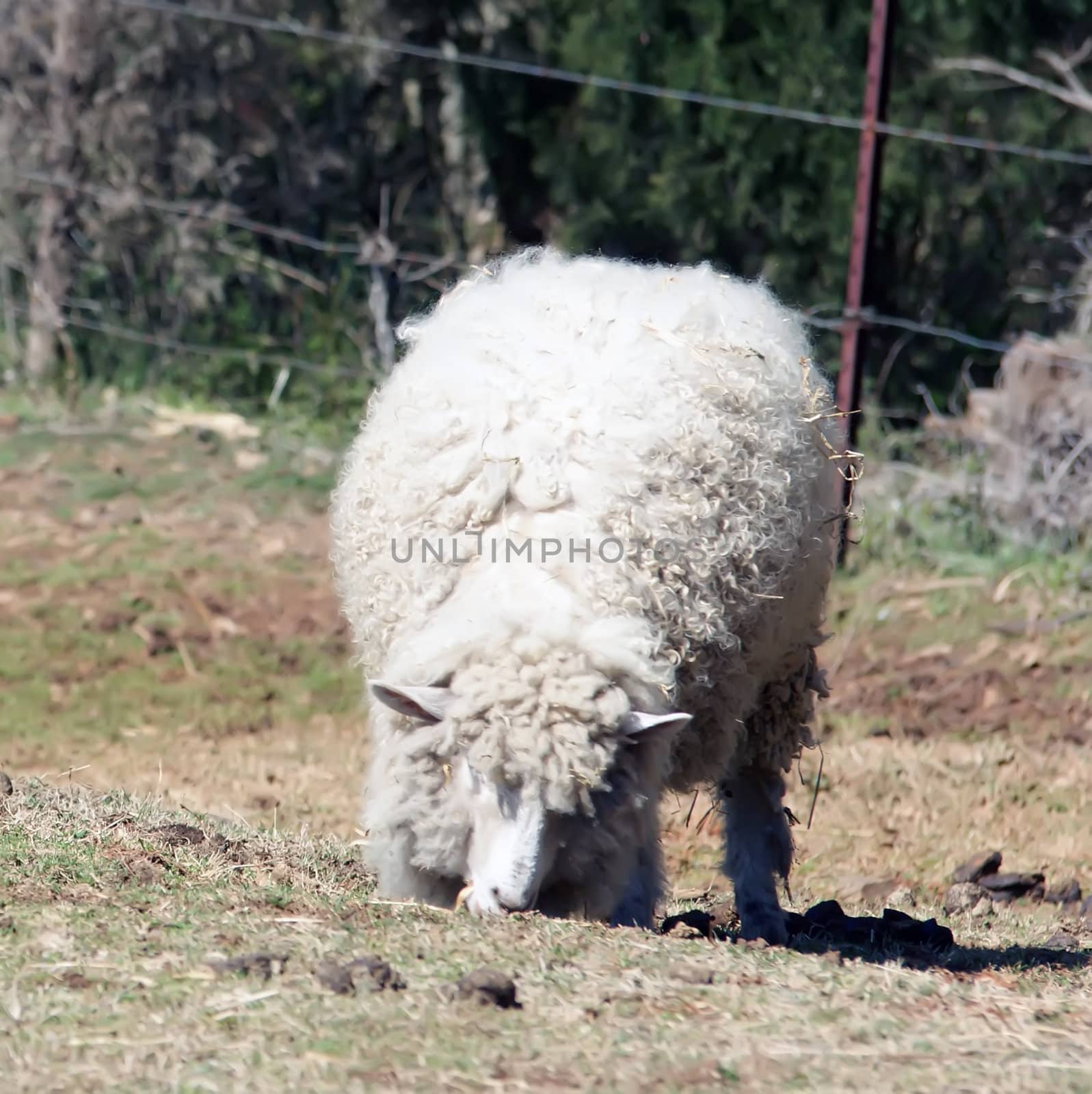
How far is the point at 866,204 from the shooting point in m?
9.43

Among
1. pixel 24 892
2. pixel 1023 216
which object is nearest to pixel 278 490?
pixel 1023 216

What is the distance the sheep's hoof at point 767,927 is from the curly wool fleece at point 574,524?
1.90 ft

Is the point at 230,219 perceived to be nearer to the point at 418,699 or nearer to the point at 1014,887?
the point at 1014,887

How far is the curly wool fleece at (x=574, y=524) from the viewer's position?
3.89 meters

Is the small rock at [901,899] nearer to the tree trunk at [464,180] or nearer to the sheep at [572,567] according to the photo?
the sheep at [572,567]

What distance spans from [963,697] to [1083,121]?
515 centimetres

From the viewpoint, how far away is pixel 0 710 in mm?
7473

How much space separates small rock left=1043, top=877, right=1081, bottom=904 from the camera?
5.81 metres

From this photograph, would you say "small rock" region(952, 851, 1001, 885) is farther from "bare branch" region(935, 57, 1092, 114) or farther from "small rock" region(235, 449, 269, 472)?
"bare branch" region(935, 57, 1092, 114)

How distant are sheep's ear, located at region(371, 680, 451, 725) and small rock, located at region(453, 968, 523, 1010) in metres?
0.77

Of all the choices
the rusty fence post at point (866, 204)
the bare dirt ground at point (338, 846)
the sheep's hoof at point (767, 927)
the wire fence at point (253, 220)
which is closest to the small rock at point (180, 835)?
the bare dirt ground at point (338, 846)

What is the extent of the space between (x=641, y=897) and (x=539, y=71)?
6.33 m

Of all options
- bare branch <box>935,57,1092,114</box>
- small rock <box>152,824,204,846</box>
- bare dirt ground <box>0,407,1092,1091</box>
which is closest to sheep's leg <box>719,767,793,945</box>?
bare dirt ground <box>0,407,1092,1091</box>

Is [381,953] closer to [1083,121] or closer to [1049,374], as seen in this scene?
[1049,374]
